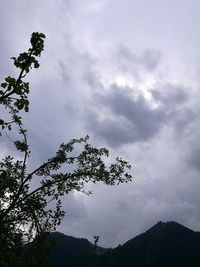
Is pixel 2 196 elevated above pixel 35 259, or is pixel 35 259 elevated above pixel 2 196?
pixel 2 196

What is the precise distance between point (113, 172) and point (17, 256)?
5.46 meters

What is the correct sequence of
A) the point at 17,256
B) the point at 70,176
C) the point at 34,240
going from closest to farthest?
the point at 17,256, the point at 34,240, the point at 70,176

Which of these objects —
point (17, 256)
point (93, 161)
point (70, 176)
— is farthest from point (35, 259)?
point (93, 161)

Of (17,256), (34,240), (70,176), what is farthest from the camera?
(70,176)

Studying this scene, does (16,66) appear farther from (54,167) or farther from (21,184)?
(54,167)

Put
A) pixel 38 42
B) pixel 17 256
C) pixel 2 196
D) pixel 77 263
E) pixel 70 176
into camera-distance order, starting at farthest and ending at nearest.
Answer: pixel 70 176 → pixel 2 196 → pixel 17 256 → pixel 77 263 → pixel 38 42

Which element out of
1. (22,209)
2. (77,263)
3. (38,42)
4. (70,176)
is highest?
(70,176)

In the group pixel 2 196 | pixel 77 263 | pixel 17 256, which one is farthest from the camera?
pixel 2 196

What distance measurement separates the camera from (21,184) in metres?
15.5

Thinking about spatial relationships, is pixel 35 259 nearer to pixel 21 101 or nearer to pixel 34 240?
pixel 34 240

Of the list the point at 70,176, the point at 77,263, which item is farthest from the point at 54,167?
the point at 77,263

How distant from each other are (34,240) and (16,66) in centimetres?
966

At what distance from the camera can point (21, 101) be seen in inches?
250

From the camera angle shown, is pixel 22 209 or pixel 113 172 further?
pixel 113 172
